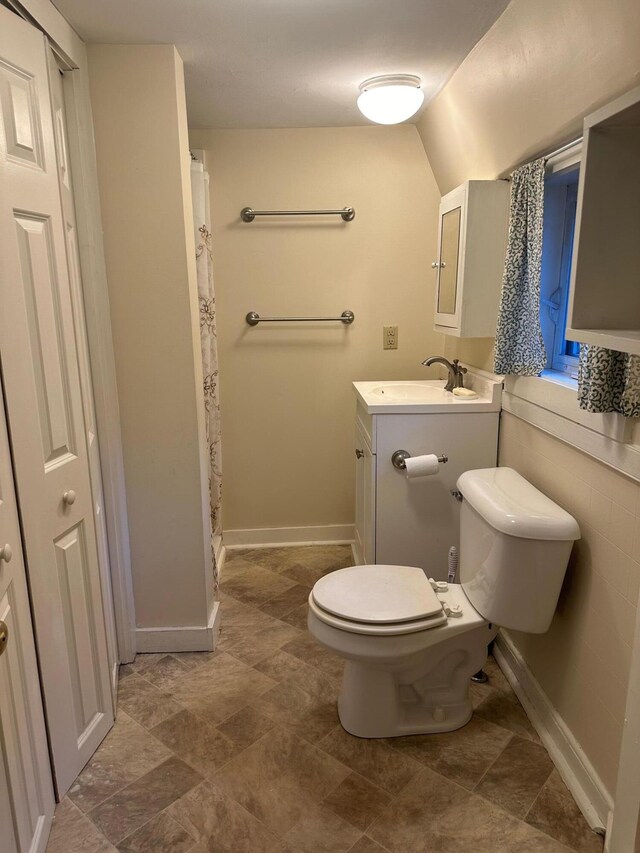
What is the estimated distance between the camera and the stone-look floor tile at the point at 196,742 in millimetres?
1746

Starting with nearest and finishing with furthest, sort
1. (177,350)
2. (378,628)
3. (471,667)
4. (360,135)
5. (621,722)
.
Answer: (621,722) < (378,628) < (471,667) < (177,350) < (360,135)

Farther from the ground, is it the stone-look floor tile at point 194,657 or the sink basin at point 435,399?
the sink basin at point 435,399

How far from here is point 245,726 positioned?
6.22 feet

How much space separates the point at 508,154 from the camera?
6.40 feet

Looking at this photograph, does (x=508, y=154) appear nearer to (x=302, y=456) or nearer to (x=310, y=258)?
(x=310, y=258)

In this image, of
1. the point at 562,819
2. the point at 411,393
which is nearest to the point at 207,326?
the point at 411,393

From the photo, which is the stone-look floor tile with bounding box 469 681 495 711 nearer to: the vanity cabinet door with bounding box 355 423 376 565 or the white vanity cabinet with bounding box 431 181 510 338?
the vanity cabinet door with bounding box 355 423 376 565

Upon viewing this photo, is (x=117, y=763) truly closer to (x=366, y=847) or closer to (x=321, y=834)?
(x=321, y=834)

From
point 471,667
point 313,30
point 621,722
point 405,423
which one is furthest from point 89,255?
point 621,722

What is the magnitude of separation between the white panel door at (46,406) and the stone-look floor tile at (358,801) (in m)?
0.74

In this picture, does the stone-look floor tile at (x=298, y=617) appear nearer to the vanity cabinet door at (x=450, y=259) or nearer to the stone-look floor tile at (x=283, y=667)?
the stone-look floor tile at (x=283, y=667)

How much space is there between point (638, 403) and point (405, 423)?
3.31 ft

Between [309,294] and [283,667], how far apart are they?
1.72 metres

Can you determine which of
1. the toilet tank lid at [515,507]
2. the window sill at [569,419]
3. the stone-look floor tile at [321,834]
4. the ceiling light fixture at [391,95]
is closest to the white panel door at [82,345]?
the stone-look floor tile at [321,834]
